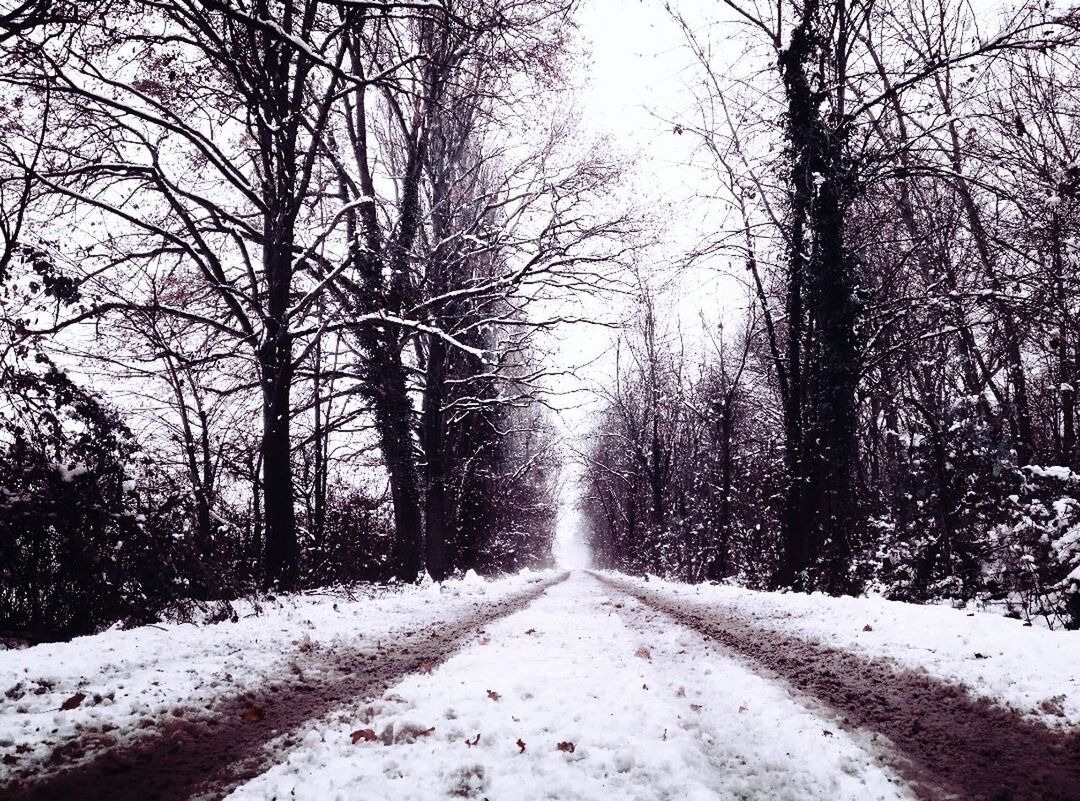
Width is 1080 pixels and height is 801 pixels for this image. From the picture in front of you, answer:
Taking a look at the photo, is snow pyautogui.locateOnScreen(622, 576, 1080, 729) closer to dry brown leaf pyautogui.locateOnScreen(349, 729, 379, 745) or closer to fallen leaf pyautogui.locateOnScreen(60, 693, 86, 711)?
dry brown leaf pyautogui.locateOnScreen(349, 729, 379, 745)

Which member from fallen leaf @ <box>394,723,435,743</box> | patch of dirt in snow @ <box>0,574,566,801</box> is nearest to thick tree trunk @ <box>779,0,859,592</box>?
patch of dirt in snow @ <box>0,574,566,801</box>

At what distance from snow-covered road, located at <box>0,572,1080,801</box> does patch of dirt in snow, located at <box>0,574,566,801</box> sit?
0.02 meters

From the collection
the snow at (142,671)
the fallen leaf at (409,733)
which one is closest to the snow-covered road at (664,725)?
the fallen leaf at (409,733)

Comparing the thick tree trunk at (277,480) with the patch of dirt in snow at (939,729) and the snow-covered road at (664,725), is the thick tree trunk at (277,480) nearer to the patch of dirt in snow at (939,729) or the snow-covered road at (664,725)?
the snow-covered road at (664,725)

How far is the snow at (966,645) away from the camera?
3.52 meters

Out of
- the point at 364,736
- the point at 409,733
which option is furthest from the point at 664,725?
the point at 364,736

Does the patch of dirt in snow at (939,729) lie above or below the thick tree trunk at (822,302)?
below

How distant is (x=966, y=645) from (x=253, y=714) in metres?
5.27

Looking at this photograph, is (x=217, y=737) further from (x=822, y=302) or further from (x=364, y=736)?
(x=822, y=302)

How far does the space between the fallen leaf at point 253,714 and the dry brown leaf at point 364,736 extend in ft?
3.36

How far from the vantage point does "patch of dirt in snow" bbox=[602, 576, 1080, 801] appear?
8.41 ft

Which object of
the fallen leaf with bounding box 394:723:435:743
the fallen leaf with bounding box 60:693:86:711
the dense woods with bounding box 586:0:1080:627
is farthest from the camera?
the dense woods with bounding box 586:0:1080:627

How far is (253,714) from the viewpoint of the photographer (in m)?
3.60

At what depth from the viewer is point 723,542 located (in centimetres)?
1862
